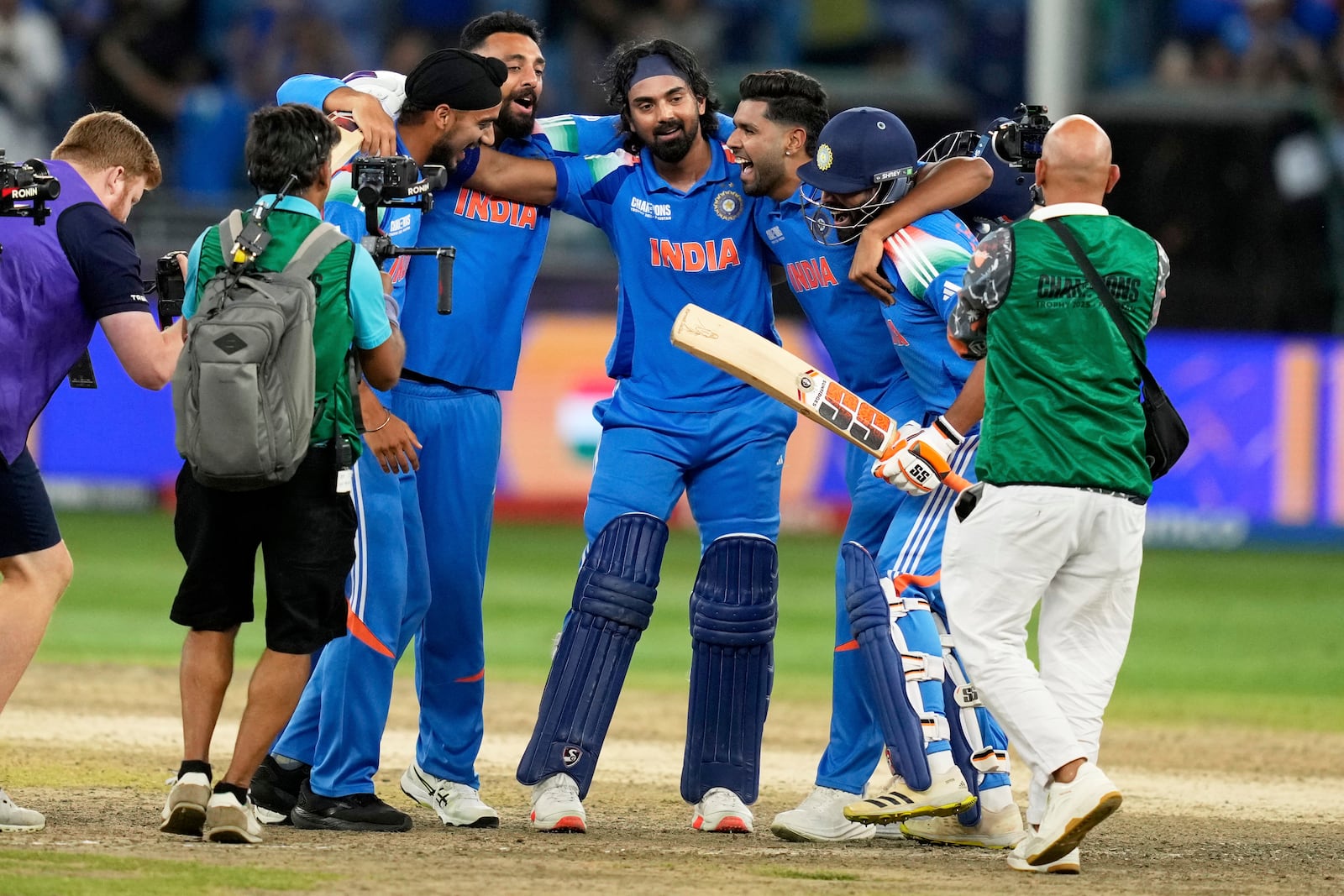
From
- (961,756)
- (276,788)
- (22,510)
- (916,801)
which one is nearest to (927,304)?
(961,756)

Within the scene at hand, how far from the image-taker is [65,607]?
1298cm

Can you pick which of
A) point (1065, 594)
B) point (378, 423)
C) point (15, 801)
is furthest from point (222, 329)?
point (1065, 594)

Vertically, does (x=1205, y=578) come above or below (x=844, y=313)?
below

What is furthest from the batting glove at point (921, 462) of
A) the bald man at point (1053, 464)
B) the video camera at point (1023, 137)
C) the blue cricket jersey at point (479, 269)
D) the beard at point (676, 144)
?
the blue cricket jersey at point (479, 269)

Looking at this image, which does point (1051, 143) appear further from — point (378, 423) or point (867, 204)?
point (378, 423)

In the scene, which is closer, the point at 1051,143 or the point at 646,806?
the point at 1051,143

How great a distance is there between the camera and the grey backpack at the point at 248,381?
5.23 meters

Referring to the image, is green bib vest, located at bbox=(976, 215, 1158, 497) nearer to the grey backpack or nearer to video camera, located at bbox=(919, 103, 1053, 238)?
video camera, located at bbox=(919, 103, 1053, 238)

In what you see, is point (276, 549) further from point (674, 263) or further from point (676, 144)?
point (676, 144)

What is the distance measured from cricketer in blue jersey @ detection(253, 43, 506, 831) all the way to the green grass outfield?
167 inches

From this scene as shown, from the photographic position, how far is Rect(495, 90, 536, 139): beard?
676 centimetres

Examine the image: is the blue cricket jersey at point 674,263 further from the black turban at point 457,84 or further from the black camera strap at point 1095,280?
the black camera strap at point 1095,280

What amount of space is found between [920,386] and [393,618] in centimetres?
186

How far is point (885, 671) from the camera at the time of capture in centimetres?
614
